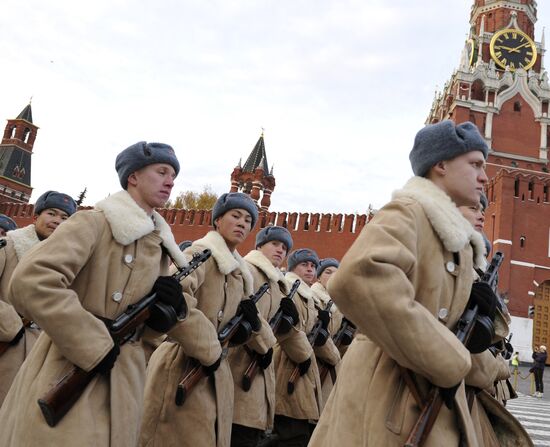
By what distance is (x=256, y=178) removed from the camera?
128 ft

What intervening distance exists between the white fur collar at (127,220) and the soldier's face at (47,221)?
171 centimetres

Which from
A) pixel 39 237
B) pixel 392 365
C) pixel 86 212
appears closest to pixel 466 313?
pixel 392 365

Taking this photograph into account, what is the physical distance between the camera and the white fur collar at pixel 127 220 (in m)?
2.74

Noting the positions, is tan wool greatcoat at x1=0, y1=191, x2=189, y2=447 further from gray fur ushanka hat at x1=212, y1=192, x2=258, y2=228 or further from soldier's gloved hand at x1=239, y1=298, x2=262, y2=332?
gray fur ushanka hat at x1=212, y1=192, x2=258, y2=228

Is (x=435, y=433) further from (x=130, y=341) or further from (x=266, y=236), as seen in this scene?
(x=266, y=236)

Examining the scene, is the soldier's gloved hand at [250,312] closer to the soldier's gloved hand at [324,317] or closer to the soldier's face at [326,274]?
the soldier's gloved hand at [324,317]

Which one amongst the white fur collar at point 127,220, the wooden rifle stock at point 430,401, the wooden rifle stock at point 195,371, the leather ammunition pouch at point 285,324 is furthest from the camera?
the leather ammunition pouch at point 285,324

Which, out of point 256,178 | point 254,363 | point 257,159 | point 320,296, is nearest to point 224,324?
point 254,363

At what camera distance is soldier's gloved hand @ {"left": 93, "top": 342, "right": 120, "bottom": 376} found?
244cm

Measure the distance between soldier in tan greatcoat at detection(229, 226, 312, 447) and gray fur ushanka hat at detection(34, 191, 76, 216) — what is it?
64.0 inches

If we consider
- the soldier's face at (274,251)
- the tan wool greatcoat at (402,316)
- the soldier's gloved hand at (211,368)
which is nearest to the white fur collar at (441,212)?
the tan wool greatcoat at (402,316)

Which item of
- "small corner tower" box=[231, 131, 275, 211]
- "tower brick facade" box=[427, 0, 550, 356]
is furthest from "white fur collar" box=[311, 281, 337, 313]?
"small corner tower" box=[231, 131, 275, 211]

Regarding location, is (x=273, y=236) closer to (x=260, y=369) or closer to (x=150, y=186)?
(x=260, y=369)

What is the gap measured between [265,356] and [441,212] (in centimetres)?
252
